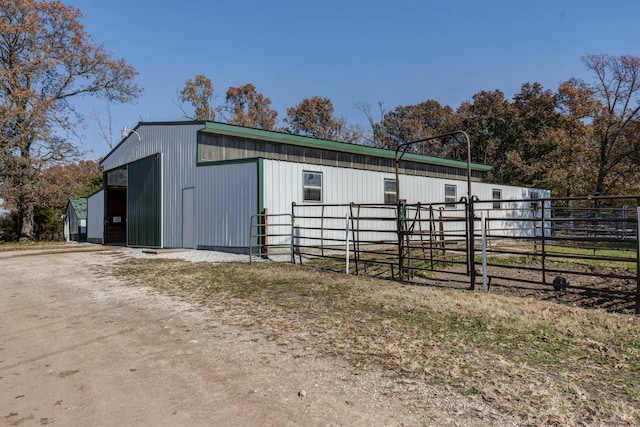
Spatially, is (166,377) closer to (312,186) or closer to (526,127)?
(312,186)

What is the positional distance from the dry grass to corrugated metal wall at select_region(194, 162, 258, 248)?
519 centimetres

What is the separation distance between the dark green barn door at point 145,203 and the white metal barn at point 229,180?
4 cm

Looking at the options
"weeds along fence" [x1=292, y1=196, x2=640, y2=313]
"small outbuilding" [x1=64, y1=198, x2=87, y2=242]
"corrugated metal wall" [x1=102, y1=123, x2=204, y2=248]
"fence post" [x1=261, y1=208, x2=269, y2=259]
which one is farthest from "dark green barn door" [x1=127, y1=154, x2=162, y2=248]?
"small outbuilding" [x1=64, y1=198, x2=87, y2=242]

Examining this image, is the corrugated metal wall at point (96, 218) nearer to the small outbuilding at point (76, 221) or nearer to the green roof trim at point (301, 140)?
the small outbuilding at point (76, 221)

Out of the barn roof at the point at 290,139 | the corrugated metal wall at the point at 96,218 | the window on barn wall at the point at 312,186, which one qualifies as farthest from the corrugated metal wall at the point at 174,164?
the corrugated metal wall at the point at 96,218

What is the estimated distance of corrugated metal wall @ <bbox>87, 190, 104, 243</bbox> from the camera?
22.4 metres

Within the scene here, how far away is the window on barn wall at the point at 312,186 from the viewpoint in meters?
13.7

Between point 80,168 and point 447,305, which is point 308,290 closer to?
point 447,305

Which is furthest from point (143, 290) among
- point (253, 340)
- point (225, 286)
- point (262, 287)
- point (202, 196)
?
point (202, 196)

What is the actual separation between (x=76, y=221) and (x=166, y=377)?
27458mm

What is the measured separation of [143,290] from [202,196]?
7.03m

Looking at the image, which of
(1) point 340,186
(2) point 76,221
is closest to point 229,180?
(1) point 340,186

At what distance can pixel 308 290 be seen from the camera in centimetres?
752

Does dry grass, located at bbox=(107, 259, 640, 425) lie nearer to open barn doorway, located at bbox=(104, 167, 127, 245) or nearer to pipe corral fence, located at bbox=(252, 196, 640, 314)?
pipe corral fence, located at bbox=(252, 196, 640, 314)
